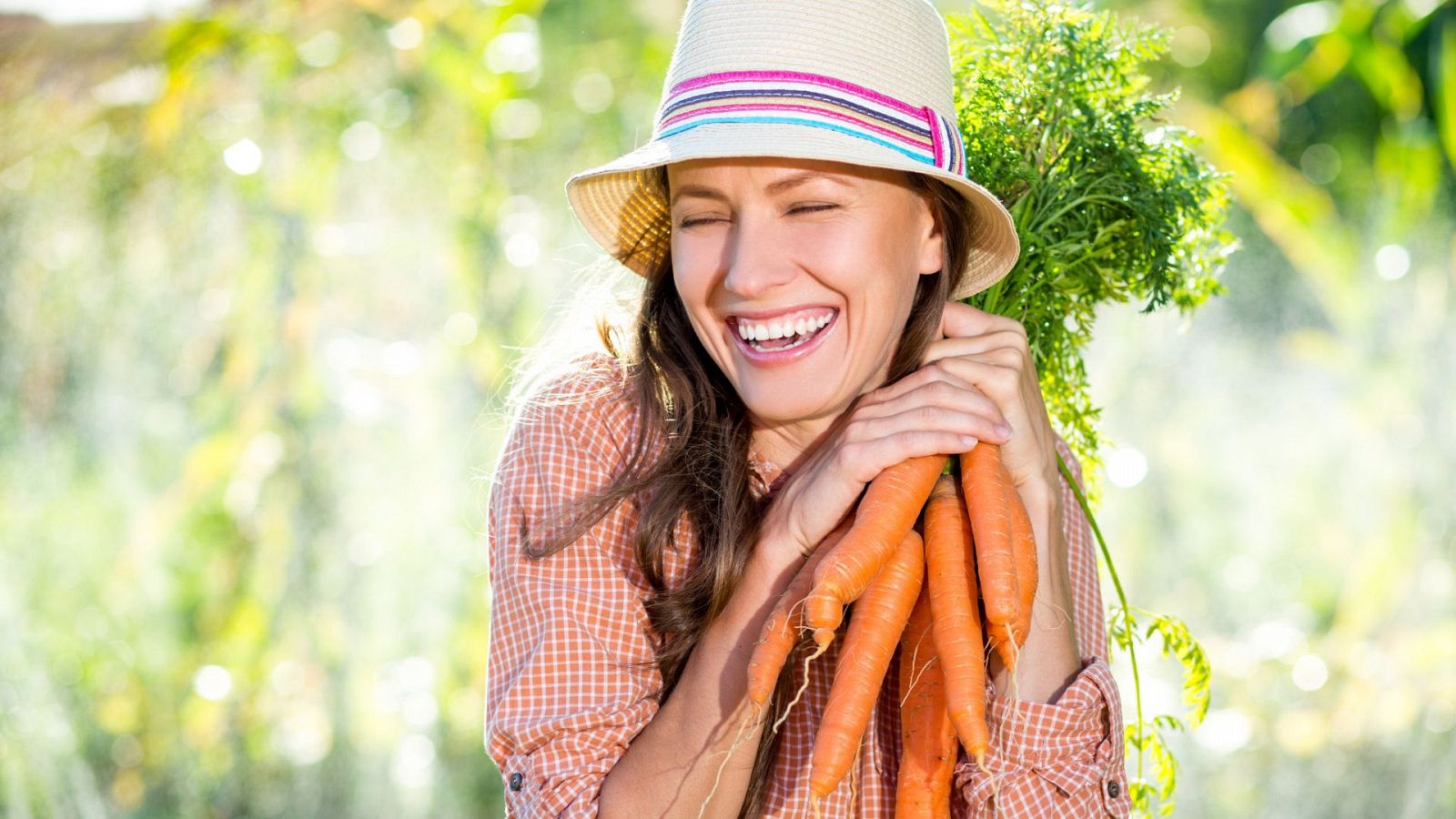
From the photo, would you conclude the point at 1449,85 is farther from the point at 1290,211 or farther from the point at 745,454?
the point at 745,454

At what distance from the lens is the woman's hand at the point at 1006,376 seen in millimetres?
→ 1777

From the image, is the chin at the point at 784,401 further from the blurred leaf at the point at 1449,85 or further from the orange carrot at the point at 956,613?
the blurred leaf at the point at 1449,85

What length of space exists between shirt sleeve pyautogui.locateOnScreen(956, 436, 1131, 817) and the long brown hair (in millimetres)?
282

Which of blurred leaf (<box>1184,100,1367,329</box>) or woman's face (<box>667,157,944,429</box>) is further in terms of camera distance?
blurred leaf (<box>1184,100,1367,329</box>)

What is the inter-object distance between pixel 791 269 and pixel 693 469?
33 centimetres

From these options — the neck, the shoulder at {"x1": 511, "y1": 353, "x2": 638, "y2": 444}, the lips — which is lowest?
the neck

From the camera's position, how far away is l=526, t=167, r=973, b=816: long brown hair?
1.79m

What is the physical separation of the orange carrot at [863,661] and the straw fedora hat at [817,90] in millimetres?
454

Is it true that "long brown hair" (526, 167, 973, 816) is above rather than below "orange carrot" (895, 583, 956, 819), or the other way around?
above

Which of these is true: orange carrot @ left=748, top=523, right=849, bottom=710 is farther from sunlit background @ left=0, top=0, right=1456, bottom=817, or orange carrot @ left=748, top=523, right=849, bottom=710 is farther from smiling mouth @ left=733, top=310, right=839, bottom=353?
sunlit background @ left=0, top=0, right=1456, bottom=817

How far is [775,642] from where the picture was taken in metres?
1.60

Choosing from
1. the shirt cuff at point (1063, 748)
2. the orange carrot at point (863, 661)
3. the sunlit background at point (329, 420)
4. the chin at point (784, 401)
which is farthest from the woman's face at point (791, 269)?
the sunlit background at point (329, 420)

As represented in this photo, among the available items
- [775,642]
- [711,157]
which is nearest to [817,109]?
[711,157]

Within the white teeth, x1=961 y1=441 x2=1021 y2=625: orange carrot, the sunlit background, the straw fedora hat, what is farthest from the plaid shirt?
the sunlit background
